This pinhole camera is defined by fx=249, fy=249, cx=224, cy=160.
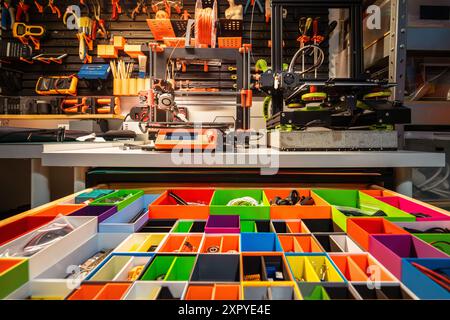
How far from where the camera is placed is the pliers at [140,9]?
349 centimetres

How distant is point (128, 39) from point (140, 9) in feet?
1.48

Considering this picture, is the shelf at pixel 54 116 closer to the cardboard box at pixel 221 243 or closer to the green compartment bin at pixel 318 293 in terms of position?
the cardboard box at pixel 221 243

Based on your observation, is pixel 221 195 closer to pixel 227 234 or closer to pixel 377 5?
pixel 227 234

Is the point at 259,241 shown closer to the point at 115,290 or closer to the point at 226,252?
the point at 226,252

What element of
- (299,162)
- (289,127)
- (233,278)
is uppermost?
(289,127)

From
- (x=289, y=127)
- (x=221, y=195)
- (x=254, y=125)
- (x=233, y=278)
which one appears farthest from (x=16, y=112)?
(x=233, y=278)

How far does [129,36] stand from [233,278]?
3.87 m

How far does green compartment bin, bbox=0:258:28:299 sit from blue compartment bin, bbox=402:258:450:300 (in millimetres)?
876

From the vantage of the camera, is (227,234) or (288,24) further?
(288,24)

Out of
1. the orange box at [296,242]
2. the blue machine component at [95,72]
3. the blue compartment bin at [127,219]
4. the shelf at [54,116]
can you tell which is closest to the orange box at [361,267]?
the orange box at [296,242]

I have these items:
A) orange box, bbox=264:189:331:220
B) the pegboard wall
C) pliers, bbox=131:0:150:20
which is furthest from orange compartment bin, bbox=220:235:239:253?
pliers, bbox=131:0:150:20

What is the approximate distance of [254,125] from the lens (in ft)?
11.7

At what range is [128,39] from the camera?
361 centimetres

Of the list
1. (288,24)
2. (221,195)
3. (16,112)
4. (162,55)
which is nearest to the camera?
(221,195)
